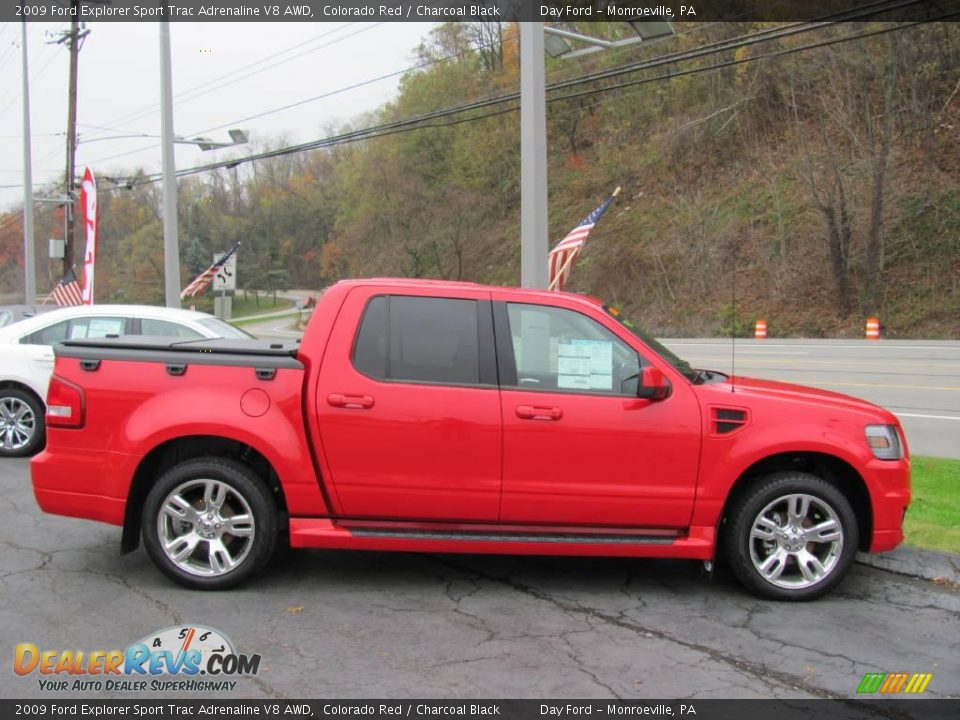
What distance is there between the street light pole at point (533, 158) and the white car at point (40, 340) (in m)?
3.70

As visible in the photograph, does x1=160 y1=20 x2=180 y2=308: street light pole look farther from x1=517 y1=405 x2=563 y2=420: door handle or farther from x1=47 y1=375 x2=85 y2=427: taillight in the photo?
x1=517 y1=405 x2=563 y2=420: door handle

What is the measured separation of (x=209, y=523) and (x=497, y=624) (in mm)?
1818

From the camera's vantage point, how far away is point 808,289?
31016 mm

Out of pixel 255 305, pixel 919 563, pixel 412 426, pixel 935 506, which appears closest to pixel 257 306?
pixel 255 305

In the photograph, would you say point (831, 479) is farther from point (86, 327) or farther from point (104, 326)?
point (86, 327)

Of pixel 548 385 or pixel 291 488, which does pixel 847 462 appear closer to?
pixel 548 385

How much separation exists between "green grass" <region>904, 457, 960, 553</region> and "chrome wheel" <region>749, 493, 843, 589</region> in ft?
3.44

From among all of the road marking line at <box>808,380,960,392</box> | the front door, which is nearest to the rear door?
the front door

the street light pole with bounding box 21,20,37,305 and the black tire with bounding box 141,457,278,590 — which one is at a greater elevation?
the street light pole with bounding box 21,20,37,305

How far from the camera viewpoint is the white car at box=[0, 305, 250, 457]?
8.86 meters

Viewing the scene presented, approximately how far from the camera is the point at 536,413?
4.67 metres

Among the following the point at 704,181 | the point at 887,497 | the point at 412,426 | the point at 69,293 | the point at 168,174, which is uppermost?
the point at 704,181

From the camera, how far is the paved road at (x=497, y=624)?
3.73 meters

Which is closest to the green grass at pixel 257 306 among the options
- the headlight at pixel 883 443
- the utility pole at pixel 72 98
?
the utility pole at pixel 72 98
